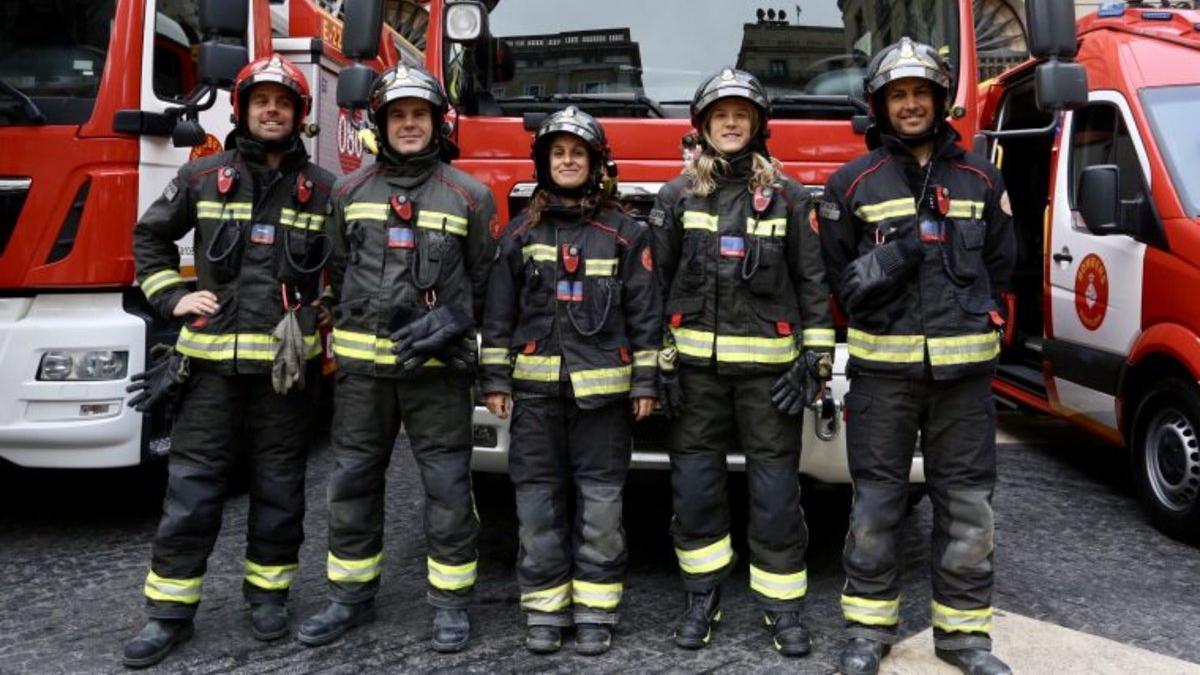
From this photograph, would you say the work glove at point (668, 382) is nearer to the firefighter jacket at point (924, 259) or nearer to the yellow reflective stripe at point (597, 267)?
the yellow reflective stripe at point (597, 267)

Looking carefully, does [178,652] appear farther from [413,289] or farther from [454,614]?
[413,289]

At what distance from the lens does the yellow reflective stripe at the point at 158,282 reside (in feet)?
12.3

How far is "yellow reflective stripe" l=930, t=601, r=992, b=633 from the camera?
138 inches

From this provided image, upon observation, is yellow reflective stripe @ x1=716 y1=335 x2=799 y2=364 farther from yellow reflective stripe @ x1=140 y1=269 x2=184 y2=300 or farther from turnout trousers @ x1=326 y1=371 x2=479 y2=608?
yellow reflective stripe @ x1=140 y1=269 x2=184 y2=300

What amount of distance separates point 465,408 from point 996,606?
6.82 feet

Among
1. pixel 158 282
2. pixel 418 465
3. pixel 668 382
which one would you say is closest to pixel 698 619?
pixel 668 382

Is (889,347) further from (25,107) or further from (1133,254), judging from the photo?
(25,107)

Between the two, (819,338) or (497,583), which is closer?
(819,338)

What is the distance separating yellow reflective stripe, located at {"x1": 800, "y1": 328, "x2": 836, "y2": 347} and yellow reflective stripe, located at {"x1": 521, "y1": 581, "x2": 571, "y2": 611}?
115 centimetres

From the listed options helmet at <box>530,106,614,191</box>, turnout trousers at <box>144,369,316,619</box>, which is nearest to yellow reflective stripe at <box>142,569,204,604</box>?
turnout trousers at <box>144,369,316,619</box>

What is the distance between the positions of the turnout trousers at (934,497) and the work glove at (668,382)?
0.58 meters

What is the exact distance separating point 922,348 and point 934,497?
0.49 m

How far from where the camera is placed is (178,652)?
363cm

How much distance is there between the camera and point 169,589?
11.9ft
